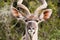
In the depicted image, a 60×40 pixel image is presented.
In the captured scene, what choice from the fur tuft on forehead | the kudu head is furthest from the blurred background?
the fur tuft on forehead

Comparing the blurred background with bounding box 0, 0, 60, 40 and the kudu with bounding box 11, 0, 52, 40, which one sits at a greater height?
the kudu with bounding box 11, 0, 52, 40

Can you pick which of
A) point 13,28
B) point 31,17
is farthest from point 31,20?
point 13,28

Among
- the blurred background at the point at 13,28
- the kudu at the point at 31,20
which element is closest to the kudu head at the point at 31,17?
the kudu at the point at 31,20

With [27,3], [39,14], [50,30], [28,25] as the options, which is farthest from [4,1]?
[28,25]

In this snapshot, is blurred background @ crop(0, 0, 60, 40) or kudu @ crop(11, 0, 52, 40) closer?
kudu @ crop(11, 0, 52, 40)

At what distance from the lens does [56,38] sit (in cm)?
1131

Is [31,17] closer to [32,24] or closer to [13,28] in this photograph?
[32,24]

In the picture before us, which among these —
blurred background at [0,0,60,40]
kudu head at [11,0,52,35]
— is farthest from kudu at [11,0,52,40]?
blurred background at [0,0,60,40]

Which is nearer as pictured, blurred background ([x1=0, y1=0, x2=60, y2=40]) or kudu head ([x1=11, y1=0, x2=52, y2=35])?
kudu head ([x1=11, y1=0, x2=52, y2=35])

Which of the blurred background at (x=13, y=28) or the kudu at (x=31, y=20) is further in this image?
the blurred background at (x=13, y=28)

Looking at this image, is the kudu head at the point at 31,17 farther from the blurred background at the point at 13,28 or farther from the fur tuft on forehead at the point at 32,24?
the blurred background at the point at 13,28

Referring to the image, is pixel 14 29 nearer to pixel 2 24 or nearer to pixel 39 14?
pixel 2 24

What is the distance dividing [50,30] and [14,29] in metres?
1.43

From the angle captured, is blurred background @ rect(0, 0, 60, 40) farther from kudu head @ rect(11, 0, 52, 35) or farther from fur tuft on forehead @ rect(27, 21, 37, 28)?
fur tuft on forehead @ rect(27, 21, 37, 28)
